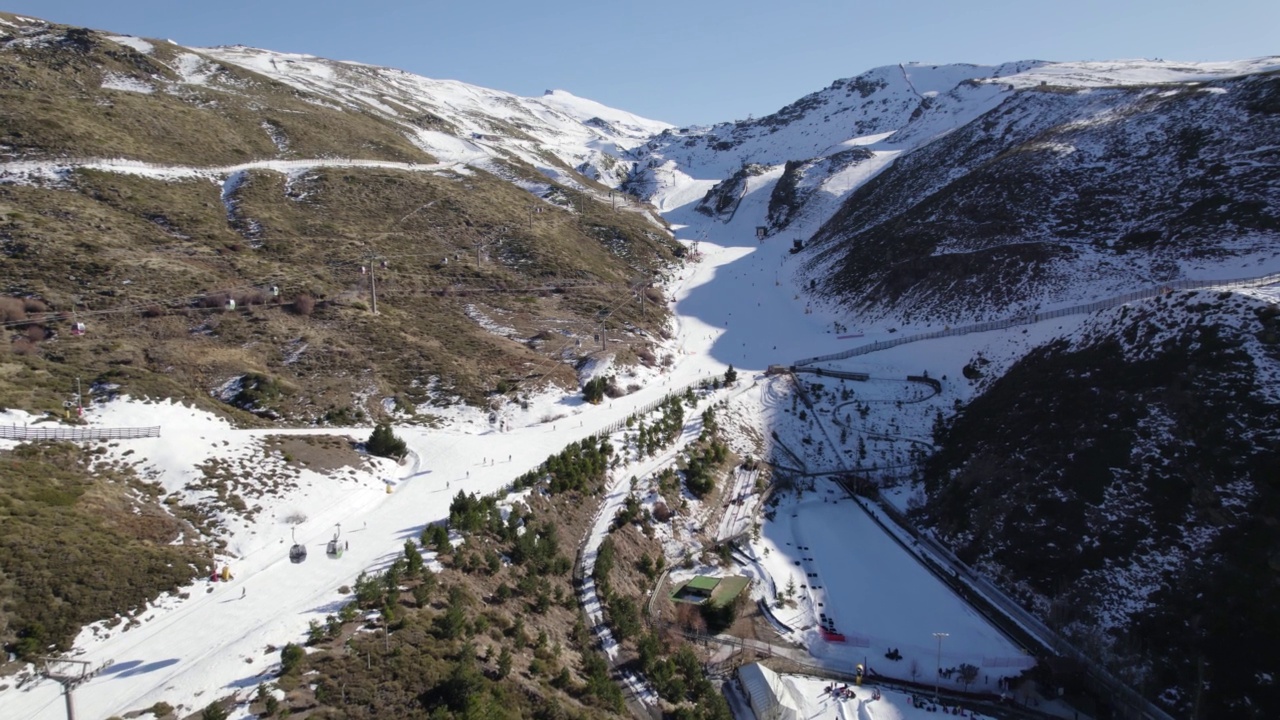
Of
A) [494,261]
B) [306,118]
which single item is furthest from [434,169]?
[494,261]

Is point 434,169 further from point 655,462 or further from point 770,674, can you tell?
point 770,674

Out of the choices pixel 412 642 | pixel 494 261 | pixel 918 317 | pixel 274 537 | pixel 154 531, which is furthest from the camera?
pixel 494 261

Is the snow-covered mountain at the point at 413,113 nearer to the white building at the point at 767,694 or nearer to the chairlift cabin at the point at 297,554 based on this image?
the chairlift cabin at the point at 297,554

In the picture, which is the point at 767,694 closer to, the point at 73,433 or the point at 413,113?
the point at 73,433

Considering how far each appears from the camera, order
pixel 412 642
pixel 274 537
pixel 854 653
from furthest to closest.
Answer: pixel 854 653
pixel 274 537
pixel 412 642

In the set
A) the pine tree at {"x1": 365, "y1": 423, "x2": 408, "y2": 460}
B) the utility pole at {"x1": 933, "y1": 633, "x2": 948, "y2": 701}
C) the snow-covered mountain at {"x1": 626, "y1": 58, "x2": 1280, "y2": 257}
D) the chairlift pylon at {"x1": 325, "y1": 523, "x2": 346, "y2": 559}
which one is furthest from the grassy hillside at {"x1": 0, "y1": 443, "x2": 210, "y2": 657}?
the snow-covered mountain at {"x1": 626, "y1": 58, "x2": 1280, "y2": 257}

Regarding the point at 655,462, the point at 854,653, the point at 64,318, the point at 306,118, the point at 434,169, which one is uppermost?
the point at 306,118

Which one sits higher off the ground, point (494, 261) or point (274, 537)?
point (494, 261)

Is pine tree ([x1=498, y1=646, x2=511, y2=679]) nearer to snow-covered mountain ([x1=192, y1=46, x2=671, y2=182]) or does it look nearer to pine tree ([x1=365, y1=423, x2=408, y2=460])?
pine tree ([x1=365, y1=423, x2=408, y2=460])

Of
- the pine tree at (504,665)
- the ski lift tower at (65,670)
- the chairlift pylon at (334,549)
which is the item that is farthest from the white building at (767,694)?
the ski lift tower at (65,670)

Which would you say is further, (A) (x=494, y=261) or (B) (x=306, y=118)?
(B) (x=306, y=118)
